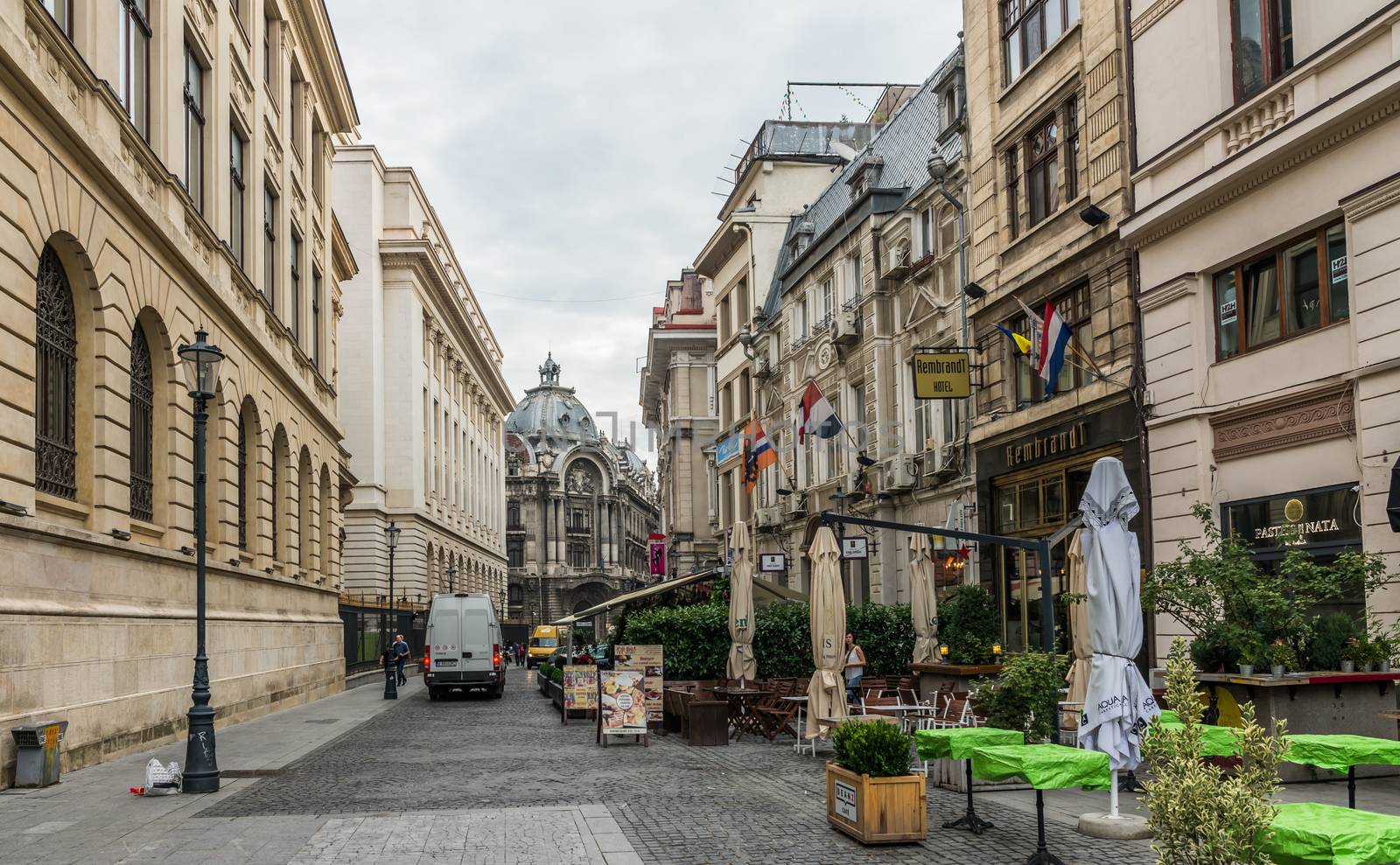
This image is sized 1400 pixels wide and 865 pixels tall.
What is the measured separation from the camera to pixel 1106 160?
72.8 ft

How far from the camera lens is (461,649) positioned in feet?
117

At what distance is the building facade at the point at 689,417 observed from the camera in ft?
227

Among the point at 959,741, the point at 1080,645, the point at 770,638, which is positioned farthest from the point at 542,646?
the point at 959,741

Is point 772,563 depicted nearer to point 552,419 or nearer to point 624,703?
point 624,703

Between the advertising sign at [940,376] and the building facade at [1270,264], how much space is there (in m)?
5.42

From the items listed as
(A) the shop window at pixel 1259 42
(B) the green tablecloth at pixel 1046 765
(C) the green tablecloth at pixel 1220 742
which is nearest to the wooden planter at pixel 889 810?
(B) the green tablecloth at pixel 1046 765

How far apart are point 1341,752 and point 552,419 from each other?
536 ft

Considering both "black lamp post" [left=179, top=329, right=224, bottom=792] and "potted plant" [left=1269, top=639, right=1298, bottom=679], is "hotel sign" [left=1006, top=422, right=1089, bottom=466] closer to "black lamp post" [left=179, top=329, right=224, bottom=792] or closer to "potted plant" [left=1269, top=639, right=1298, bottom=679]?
"potted plant" [left=1269, top=639, right=1298, bottom=679]

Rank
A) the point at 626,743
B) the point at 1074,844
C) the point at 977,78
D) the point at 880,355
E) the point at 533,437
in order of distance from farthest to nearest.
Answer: the point at 533,437, the point at 880,355, the point at 977,78, the point at 626,743, the point at 1074,844

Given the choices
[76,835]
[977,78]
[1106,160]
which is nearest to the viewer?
[76,835]

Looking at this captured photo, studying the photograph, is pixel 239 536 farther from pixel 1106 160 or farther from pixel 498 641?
pixel 1106 160

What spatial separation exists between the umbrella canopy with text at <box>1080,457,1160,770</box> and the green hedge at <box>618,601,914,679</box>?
14270 mm

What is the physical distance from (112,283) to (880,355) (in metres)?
19.5

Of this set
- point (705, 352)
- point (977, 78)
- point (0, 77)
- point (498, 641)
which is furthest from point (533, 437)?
point (0, 77)
